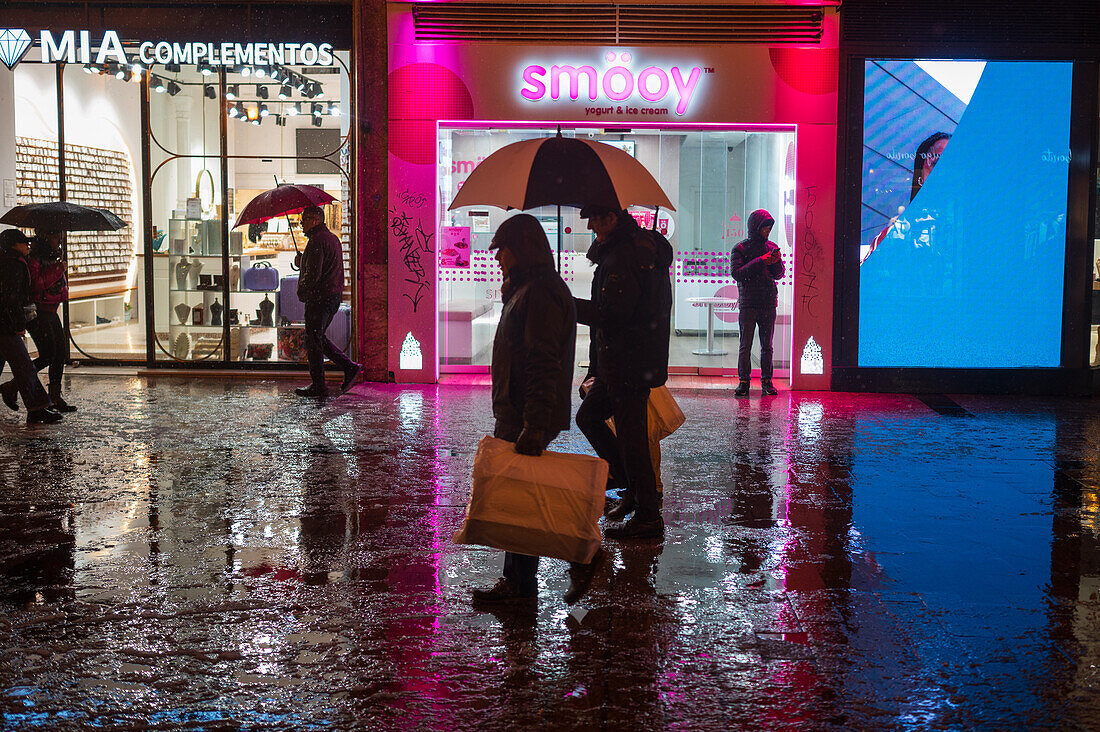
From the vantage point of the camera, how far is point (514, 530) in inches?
182

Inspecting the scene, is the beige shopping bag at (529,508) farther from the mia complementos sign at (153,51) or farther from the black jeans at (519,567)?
the mia complementos sign at (153,51)

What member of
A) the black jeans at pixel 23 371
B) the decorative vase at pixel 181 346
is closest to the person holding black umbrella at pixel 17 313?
the black jeans at pixel 23 371

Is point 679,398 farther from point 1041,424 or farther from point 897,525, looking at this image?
point 897,525

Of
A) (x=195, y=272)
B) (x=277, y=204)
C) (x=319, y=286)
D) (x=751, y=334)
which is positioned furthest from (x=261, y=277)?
(x=751, y=334)

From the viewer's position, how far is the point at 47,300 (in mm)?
9688

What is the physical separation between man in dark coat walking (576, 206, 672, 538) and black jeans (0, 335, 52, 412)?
19.1ft

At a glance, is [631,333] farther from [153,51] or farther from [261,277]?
[153,51]

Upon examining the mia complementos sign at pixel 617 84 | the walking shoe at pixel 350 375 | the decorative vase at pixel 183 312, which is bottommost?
the walking shoe at pixel 350 375

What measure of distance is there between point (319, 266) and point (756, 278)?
15.6 ft

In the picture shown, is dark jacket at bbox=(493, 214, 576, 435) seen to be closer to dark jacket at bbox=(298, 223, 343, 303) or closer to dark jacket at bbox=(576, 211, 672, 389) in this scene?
dark jacket at bbox=(576, 211, 672, 389)

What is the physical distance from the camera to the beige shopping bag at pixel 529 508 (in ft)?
15.2

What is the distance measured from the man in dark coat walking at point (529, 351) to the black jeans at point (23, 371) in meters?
6.19

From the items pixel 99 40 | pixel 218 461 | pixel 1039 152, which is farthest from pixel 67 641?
pixel 1039 152

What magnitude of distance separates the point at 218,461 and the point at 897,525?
5.04m
